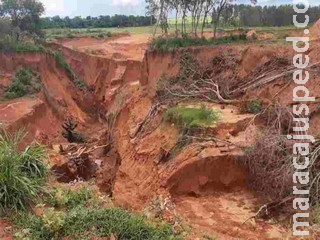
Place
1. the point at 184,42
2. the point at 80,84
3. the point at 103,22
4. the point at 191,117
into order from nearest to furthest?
the point at 191,117
the point at 184,42
the point at 80,84
the point at 103,22

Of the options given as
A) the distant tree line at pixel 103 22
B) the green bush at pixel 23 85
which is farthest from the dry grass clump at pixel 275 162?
the distant tree line at pixel 103 22

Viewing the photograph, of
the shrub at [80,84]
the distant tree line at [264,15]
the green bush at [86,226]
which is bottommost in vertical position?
the shrub at [80,84]

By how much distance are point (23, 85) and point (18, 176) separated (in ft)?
64.8

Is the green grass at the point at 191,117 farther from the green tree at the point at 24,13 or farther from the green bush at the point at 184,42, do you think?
the green tree at the point at 24,13

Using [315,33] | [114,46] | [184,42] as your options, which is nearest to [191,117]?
[315,33]

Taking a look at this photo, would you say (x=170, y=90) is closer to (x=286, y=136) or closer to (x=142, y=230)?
(x=286, y=136)

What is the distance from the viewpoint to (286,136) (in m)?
12.7

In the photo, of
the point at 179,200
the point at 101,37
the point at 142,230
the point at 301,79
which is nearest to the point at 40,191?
the point at 142,230

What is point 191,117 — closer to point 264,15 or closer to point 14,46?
point 14,46

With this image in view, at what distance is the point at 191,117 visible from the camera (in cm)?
1565

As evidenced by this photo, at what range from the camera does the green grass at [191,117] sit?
600 inches

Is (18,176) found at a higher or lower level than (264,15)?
lower

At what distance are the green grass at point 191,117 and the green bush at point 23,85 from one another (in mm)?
12085

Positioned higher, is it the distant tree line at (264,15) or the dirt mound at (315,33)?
the distant tree line at (264,15)
